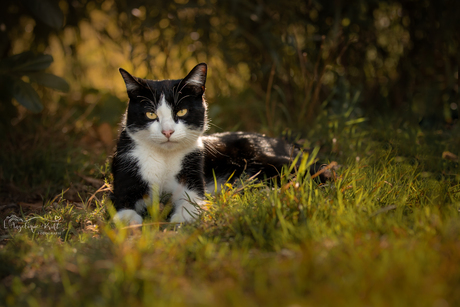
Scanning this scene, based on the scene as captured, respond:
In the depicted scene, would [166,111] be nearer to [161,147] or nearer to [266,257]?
[161,147]

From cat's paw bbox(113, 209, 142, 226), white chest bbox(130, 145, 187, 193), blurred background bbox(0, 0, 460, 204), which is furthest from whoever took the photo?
blurred background bbox(0, 0, 460, 204)

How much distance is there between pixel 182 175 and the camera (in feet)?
7.32

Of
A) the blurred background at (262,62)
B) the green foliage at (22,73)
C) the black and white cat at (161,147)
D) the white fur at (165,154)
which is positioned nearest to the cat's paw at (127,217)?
the black and white cat at (161,147)

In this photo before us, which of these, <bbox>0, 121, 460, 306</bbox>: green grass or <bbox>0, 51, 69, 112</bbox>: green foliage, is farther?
<bbox>0, 51, 69, 112</bbox>: green foliage

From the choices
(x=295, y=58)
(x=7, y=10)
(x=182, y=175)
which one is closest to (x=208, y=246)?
(x=182, y=175)

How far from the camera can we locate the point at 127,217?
199cm

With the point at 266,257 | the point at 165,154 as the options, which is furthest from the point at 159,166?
the point at 266,257

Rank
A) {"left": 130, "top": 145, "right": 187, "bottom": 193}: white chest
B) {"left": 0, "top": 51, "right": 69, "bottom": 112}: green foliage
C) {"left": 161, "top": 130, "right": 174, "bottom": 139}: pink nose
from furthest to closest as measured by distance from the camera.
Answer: {"left": 0, "top": 51, "right": 69, "bottom": 112}: green foliage
{"left": 130, "top": 145, "right": 187, "bottom": 193}: white chest
{"left": 161, "top": 130, "right": 174, "bottom": 139}: pink nose

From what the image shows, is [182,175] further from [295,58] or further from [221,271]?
[295,58]

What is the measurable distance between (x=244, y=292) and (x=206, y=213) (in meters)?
0.67

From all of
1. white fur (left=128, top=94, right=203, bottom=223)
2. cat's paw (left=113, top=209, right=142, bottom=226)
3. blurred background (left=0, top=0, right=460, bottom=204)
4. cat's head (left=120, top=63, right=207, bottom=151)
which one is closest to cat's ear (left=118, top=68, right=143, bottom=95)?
cat's head (left=120, top=63, right=207, bottom=151)

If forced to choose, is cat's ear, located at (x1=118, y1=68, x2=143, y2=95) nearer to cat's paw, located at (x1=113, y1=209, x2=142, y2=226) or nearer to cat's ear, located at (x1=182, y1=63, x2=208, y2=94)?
cat's ear, located at (x1=182, y1=63, x2=208, y2=94)

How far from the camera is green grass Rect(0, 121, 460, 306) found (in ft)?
3.99

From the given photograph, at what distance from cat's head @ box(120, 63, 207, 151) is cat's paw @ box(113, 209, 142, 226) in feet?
1.30
